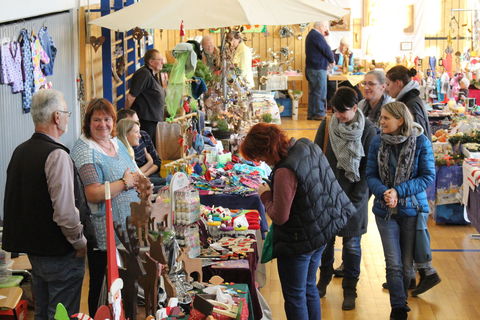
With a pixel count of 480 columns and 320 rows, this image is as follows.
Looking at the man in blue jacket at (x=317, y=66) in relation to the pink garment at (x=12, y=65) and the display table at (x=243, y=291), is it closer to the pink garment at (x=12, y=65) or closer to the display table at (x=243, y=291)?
the pink garment at (x=12, y=65)

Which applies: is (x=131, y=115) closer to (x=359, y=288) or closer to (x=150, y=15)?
(x=150, y=15)

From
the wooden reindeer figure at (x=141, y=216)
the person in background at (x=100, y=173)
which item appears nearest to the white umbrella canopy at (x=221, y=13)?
the person in background at (x=100, y=173)

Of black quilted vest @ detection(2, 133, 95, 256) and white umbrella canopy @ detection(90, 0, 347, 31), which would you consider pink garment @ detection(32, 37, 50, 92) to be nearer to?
white umbrella canopy @ detection(90, 0, 347, 31)

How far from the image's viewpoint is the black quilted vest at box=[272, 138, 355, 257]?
3.66m

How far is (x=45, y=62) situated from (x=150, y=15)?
95 cm

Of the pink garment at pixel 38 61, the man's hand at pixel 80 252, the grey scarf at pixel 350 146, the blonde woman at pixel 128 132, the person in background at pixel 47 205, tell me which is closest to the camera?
the person in background at pixel 47 205

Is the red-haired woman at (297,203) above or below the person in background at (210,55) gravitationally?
below

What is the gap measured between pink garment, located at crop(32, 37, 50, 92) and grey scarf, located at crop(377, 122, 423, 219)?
288 cm

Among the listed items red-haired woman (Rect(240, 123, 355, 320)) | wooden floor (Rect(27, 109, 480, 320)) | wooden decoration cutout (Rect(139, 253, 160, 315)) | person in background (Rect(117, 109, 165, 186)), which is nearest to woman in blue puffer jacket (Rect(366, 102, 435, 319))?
wooden floor (Rect(27, 109, 480, 320))

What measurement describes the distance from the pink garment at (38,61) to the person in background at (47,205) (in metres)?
2.68

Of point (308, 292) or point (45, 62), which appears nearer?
point (308, 292)

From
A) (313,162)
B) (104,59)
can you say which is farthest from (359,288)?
(104,59)

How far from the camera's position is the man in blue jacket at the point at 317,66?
13195 millimetres

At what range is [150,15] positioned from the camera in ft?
20.8
